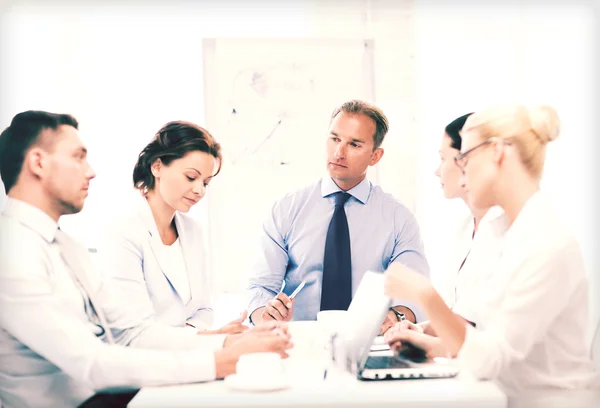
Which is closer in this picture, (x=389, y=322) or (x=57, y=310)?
(x=57, y=310)

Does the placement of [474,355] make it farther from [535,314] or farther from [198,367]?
[198,367]

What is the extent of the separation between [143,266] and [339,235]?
0.72 metres

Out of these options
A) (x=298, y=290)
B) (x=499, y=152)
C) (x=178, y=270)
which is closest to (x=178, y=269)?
(x=178, y=270)

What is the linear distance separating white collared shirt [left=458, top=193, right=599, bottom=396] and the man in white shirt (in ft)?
1.74

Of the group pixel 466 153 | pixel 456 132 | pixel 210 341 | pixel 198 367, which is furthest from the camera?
pixel 456 132

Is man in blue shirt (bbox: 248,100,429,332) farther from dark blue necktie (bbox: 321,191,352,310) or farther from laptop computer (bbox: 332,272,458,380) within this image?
laptop computer (bbox: 332,272,458,380)

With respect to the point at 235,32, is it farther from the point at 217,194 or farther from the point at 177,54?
the point at 217,194

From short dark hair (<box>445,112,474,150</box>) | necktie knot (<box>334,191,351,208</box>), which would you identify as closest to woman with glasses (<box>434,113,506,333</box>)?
short dark hair (<box>445,112,474,150</box>)

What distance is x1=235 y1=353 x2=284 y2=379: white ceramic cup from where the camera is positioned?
141 centimetres

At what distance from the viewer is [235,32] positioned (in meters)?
2.48

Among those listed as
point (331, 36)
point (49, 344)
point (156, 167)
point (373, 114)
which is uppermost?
point (331, 36)

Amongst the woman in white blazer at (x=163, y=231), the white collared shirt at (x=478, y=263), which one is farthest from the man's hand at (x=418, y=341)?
A: the woman in white blazer at (x=163, y=231)

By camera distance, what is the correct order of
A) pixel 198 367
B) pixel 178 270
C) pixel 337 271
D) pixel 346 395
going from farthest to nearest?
pixel 337 271
pixel 178 270
pixel 198 367
pixel 346 395

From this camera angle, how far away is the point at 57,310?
1.46 m
